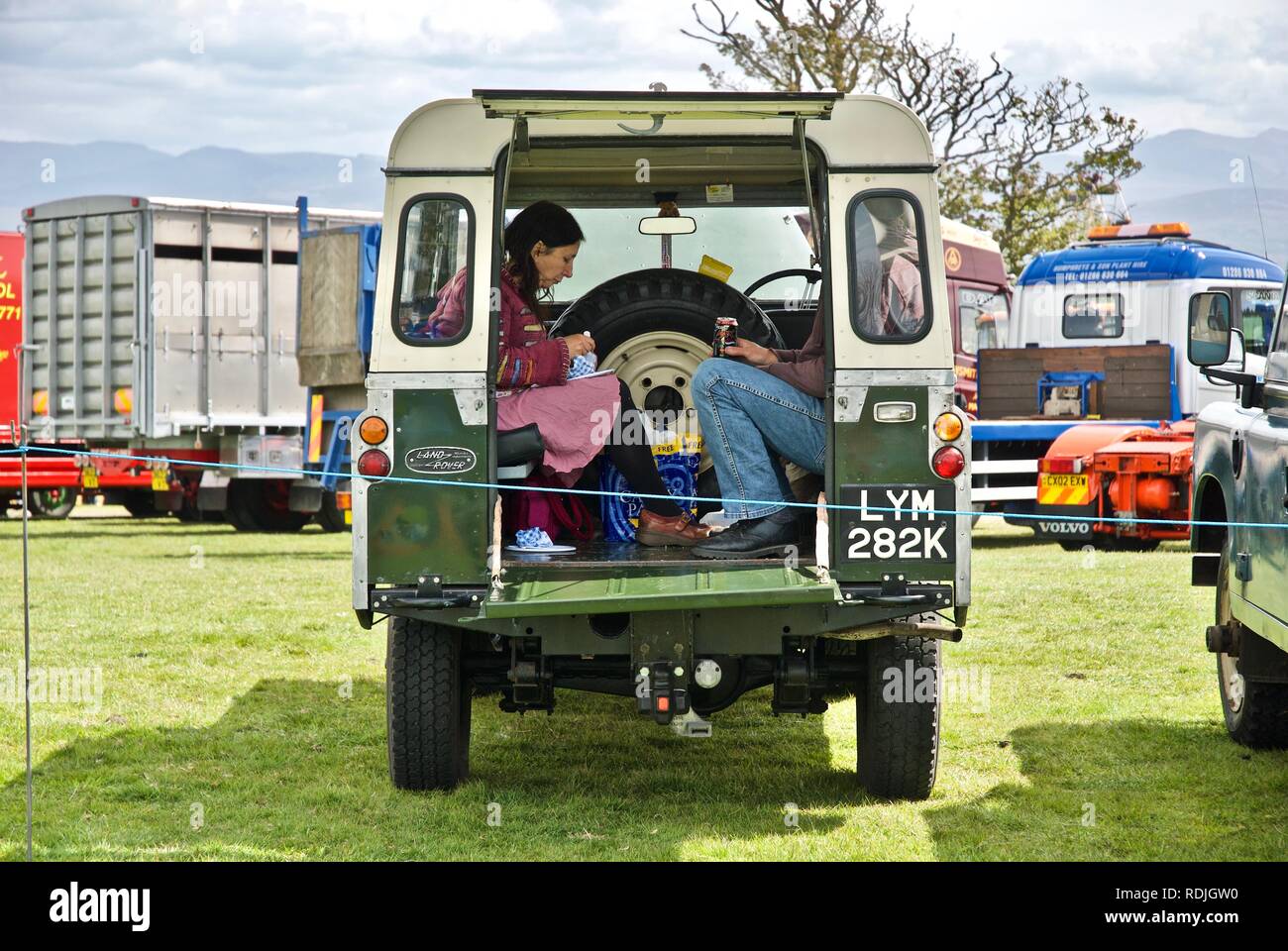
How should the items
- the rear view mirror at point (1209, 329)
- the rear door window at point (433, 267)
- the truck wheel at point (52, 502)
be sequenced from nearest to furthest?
the rear door window at point (433, 267)
the rear view mirror at point (1209, 329)
the truck wheel at point (52, 502)

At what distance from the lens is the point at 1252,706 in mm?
6590

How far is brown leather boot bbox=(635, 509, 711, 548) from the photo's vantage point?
6.25 meters

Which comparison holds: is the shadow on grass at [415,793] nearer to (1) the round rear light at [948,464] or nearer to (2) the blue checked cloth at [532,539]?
(2) the blue checked cloth at [532,539]

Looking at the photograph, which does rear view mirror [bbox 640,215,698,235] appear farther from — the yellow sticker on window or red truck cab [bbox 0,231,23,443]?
→ red truck cab [bbox 0,231,23,443]

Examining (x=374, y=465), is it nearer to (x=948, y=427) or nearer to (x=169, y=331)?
(x=948, y=427)

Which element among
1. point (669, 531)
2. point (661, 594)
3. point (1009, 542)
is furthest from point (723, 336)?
point (1009, 542)

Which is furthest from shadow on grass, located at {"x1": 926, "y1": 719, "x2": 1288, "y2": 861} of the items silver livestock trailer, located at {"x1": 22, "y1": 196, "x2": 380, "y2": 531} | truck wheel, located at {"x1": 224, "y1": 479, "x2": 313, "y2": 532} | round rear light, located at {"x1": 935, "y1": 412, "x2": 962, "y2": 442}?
truck wheel, located at {"x1": 224, "y1": 479, "x2": 313, "y2": 532}

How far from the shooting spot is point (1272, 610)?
213 inches

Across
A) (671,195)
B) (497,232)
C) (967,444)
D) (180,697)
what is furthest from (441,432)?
(180,697)

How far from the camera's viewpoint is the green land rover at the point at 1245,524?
5398 millimetres

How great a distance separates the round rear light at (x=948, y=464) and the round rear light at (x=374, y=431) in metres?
1.92

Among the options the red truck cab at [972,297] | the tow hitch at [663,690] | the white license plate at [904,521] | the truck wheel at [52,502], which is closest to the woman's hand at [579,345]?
the white license plate at [904,521]
